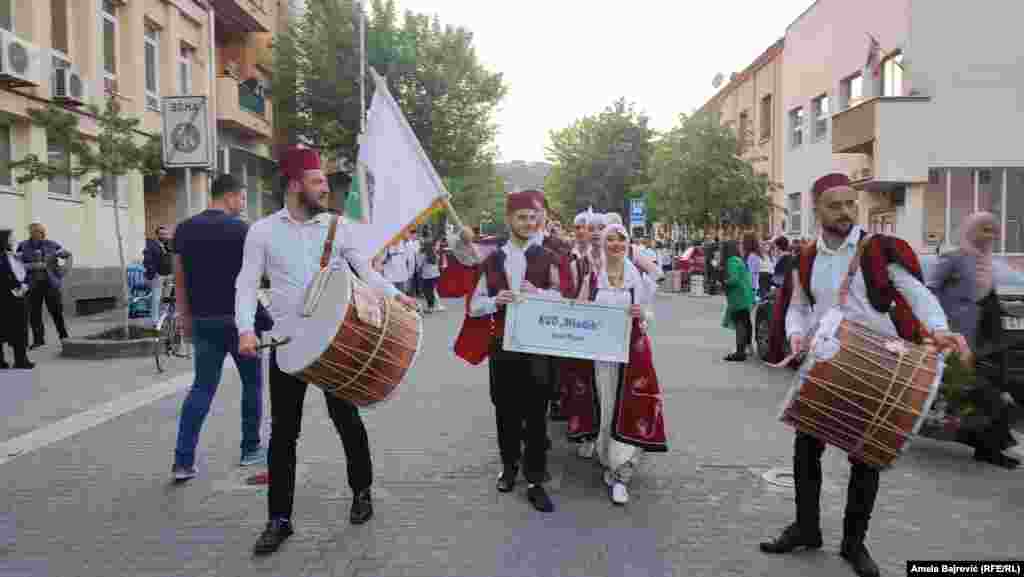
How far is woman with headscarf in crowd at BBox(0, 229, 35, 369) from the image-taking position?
10.5m

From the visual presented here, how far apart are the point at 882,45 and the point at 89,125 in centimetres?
1996

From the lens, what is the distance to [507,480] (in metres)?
5.34

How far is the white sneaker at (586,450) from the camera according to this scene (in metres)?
6.29

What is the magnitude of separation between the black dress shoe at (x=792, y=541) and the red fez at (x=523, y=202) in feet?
7.52

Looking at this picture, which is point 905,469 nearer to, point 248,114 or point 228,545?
point 228,545

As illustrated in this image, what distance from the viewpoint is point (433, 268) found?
19.5 m

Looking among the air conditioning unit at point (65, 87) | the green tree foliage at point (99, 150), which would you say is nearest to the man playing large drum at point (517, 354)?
the green tree foliage at point (99, 150)

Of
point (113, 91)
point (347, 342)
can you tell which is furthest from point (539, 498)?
point (113, 91)

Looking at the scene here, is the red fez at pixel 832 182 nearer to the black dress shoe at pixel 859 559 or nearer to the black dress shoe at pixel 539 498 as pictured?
the black dress shoe at pixel 859 559

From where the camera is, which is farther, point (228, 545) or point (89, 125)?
point (89, 125)

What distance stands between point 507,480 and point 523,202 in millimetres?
1686

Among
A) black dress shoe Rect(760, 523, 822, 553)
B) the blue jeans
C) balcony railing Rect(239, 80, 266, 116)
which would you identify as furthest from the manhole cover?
balcony railing Rect(239, 80, 266, 116)

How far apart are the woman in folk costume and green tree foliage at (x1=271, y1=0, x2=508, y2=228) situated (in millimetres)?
26679

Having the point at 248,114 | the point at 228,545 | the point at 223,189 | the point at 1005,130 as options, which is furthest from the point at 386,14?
the point at 228,545
